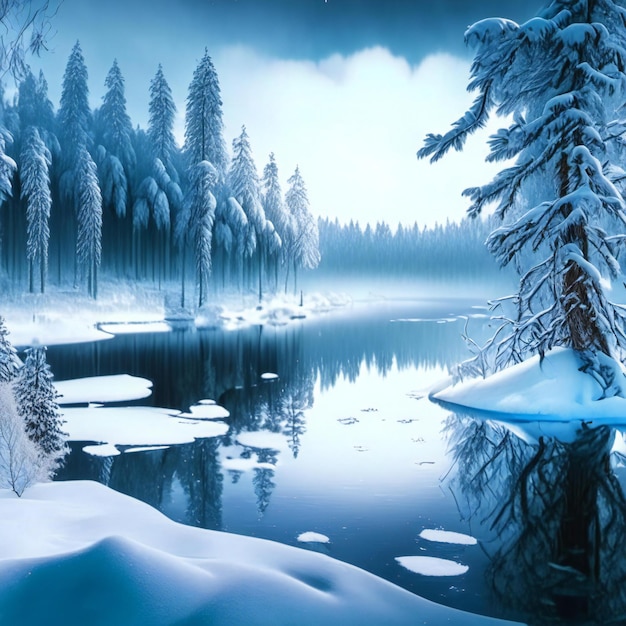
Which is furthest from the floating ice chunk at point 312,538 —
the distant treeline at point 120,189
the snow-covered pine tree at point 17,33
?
the distant treeline at point 120,189

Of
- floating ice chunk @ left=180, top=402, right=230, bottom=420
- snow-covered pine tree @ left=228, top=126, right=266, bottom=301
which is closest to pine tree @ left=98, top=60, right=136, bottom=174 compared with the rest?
snow-covered pine tree @ left=228, top=126, right=266, bottom=301

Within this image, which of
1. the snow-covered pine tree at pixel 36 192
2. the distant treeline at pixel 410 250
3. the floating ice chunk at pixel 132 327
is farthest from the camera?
the distant treeline at pixel 410 250

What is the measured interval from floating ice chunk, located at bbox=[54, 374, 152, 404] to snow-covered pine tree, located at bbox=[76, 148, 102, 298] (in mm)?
18607

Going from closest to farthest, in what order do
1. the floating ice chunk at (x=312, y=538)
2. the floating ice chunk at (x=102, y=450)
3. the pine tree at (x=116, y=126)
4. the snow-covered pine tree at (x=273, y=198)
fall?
the floating ice chunk at (x=312, y=538), the floating ice chunk at (x=102, y=450), the pine tree at (x=116, y=126), the snow-covered pine tree at (x=273, y=198)

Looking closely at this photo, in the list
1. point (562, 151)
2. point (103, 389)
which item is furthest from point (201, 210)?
point (562, 151)

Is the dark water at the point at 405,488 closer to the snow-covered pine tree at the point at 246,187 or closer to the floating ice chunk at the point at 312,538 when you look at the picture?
the floating ice chunk at the point at 312,538

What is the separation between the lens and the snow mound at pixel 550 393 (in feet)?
32.2

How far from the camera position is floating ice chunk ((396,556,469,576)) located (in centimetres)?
467

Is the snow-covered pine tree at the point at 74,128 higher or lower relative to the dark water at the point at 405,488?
higher

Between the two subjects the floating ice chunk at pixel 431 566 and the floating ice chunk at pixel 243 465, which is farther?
the floating ice chunk at pixel 243 465

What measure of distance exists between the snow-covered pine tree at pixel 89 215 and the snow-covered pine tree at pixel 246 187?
7111mm

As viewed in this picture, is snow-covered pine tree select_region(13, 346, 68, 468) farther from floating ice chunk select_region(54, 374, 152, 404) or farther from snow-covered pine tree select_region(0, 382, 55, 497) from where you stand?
floating ice chunk select_region(54, 374, 152, 404)

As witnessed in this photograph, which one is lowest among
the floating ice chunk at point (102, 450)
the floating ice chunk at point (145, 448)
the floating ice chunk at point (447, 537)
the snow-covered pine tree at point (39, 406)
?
the floating ice chunk at point (447, 537)

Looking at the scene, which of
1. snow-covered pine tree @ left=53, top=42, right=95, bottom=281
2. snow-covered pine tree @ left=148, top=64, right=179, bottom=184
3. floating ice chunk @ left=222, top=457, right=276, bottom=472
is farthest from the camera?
snow-covered pine tree @ left=148, top=64, right=179, bottom=184
